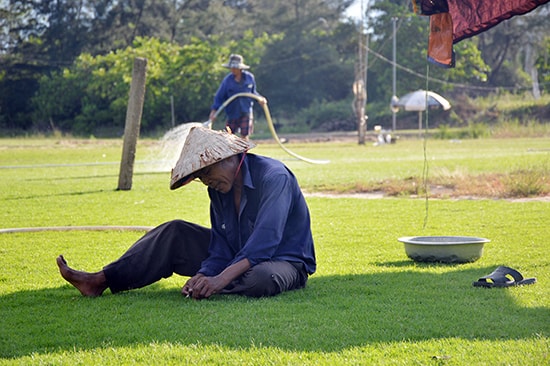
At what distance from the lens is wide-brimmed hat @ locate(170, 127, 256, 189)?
5422 mm

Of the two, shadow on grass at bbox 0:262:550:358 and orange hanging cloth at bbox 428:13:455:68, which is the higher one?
orange hanging cloth at bbox 428:13:455:68

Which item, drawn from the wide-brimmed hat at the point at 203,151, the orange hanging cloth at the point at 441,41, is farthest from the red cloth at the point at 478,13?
the wide-brimmed hat at the point at 203,151

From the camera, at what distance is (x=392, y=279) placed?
641 cm

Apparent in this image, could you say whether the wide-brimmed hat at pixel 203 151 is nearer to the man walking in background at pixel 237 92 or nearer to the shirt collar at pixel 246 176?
the shirt collar at pixel 246 176

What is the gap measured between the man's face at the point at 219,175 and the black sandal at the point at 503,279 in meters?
1.89

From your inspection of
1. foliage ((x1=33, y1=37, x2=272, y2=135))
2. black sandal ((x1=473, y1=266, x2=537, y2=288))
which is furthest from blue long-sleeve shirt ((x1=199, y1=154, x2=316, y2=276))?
foliage ((x1=33, y1=37, x2=272, y2=135))

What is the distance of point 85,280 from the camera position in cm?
580

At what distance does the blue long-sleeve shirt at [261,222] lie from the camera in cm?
549

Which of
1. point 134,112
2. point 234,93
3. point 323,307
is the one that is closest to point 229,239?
point 323,307

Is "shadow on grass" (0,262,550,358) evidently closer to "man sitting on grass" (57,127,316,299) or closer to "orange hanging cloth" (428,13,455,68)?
"man sitting on grass" (57,127,316,299)

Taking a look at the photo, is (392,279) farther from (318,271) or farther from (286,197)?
(286,197)

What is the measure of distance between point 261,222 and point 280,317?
707 mm

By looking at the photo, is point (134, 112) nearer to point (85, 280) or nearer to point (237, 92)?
point (237, 92)

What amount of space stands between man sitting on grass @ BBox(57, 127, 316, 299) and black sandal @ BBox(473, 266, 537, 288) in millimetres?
1196
